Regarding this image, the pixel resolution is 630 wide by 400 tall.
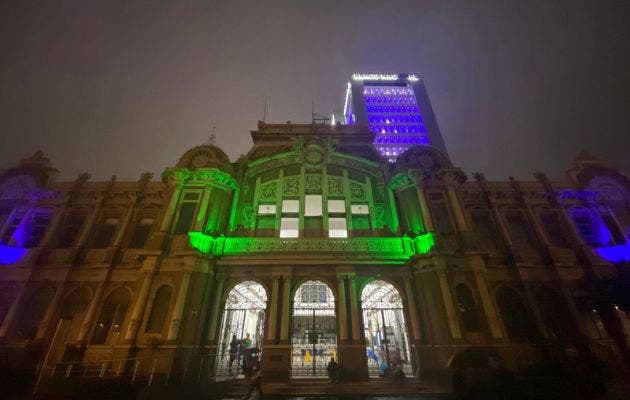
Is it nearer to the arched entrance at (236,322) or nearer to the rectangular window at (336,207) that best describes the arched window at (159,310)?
the arched entrance at (236,322)

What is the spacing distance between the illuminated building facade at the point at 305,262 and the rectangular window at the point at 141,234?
5.3 inches

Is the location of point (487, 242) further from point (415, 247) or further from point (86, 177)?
point (86, 177)

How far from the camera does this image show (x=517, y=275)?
15.9m

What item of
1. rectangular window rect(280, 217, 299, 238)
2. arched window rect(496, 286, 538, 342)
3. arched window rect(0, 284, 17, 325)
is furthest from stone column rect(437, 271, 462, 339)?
arched window rect(0, 284, 17, 325)

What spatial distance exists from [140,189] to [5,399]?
12246 mm

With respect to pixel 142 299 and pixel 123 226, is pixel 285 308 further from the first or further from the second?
pixel 123 226

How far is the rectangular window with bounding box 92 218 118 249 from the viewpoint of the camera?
57.1ft

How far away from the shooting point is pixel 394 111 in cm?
7406

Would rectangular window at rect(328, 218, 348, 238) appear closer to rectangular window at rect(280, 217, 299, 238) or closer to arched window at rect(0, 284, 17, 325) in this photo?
rectangular window at rect(280, 217, 299, 238)

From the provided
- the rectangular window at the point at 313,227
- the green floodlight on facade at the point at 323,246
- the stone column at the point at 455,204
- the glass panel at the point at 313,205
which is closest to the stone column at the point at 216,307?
the green floodlight on facade at the point at 323,246

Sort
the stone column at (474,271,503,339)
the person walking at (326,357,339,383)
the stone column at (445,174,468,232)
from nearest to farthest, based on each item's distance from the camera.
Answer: the person walking at (326,357,339,383) → the stone column at (474,271,503,339) → the stone column at (445,174,468,232)

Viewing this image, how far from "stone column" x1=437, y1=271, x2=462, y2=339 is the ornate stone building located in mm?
62

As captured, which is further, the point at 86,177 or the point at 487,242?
the point at 86,177

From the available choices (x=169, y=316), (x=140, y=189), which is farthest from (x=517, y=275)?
(x=140, y=189)
